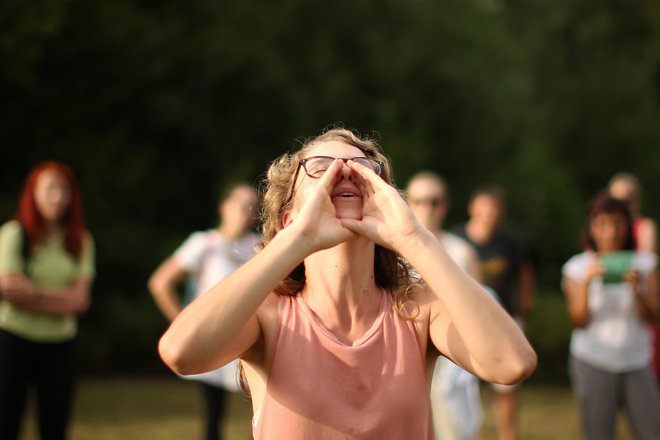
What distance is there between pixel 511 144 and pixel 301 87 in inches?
281

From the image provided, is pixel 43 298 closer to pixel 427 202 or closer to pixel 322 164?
pixel 427 202

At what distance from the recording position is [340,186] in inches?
126

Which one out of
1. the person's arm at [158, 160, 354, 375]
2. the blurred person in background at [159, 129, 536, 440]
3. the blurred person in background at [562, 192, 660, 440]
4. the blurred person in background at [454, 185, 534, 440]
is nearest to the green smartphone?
the blurred person in background at [562, 192, 660, 440]

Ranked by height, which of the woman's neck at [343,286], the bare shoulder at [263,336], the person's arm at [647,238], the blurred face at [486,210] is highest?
the blurred face at [486,210]

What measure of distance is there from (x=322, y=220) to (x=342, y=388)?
0.50 metres

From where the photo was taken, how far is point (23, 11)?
15.4 metres

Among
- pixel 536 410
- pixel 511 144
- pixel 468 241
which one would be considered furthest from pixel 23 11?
pixel 511 144

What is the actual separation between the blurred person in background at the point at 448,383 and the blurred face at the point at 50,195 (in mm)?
2535

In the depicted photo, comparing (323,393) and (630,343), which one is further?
(630,343)

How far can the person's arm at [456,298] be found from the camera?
2998mm

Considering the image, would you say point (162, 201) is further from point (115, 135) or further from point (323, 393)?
point (323, 393)

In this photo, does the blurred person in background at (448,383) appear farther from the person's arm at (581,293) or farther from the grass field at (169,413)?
the grass field at (169,413)

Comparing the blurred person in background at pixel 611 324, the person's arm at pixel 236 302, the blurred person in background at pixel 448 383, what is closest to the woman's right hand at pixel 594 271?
the blurred person in background at pixel 611 324

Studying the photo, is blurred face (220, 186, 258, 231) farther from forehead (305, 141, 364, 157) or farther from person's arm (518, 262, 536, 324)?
forehead (305, 141, 364, 157)
